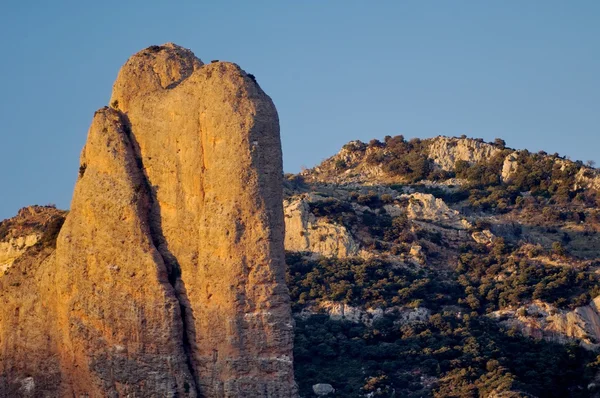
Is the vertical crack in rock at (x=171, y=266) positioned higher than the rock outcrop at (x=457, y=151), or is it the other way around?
the rock outcrop at (x=457, y=151)

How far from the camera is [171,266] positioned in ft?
111

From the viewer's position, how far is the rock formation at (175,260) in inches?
1292

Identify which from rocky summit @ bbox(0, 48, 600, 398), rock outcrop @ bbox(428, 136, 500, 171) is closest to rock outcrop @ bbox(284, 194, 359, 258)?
rocky summit @ bbox(0, 48, 600, 398)

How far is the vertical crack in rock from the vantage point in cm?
3331

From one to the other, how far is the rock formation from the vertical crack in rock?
0.02 m

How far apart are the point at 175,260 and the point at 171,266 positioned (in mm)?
160

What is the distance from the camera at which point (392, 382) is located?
48156 mm

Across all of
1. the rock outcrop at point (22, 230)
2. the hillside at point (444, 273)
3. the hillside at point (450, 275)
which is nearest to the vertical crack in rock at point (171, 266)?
the hillside at point (444, 273)

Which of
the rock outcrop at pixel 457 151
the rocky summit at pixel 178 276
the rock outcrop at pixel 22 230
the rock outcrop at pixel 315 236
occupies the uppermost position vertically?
the rock outcrop at pixel 457 151

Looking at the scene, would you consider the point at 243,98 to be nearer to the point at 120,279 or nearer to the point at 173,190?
the point at 173,190

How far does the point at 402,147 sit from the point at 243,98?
178 ft

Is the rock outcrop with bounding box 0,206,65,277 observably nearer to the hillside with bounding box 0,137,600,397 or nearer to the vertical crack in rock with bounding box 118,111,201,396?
the hillside with bounding box 0,137,600,397

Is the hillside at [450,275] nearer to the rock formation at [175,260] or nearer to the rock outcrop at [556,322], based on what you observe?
the rock outcrop at [556,322]

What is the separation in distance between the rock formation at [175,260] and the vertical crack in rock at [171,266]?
22mm
